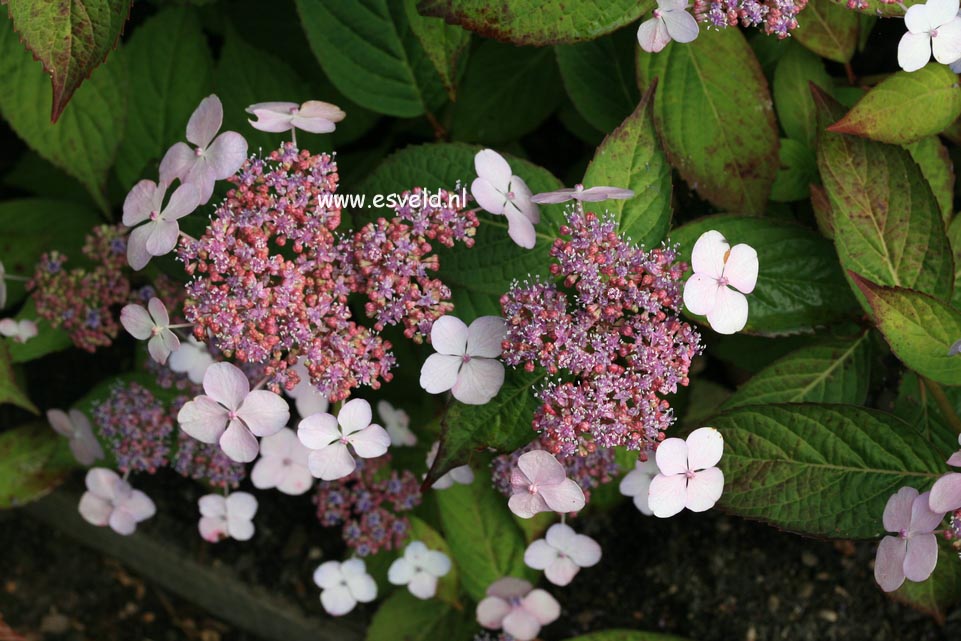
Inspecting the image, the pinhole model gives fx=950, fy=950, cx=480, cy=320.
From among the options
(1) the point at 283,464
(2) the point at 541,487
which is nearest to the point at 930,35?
(2) the point at 541,487

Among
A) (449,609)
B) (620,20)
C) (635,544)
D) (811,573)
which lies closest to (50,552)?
(449,609)

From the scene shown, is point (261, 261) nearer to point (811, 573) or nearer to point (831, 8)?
point (831, 8)

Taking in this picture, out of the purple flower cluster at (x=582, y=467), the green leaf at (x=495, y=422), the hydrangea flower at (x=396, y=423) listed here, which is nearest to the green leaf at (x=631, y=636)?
the purple flower cluster at (x=582, y=467)

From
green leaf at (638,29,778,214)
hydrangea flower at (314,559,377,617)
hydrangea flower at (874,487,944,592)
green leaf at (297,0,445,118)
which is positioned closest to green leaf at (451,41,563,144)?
green leaf at (297,0,445,118)

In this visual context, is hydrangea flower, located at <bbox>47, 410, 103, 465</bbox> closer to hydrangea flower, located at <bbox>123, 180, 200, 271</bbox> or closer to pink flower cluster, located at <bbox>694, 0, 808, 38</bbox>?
hydrangea flower, located at <bbox>123, 180, 200, 271</bbox>

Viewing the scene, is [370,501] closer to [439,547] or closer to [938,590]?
[439,547]

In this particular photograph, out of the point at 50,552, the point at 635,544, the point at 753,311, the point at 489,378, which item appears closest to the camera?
the point at 489,378
